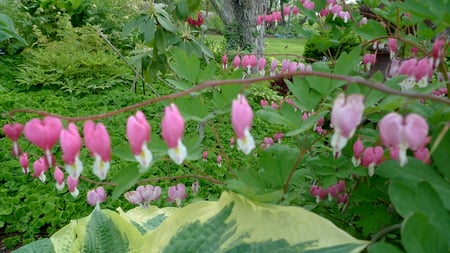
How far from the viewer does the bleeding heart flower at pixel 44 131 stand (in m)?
0.57

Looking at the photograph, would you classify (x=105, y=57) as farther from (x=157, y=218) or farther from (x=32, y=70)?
(x=157, y=218)

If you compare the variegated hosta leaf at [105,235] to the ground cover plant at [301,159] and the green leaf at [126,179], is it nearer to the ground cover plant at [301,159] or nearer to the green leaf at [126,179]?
the ground cover plant at [301,159]

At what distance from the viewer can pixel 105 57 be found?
476 cm

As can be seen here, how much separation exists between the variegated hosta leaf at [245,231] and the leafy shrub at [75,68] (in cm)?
364

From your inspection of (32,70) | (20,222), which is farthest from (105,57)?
(20,222)

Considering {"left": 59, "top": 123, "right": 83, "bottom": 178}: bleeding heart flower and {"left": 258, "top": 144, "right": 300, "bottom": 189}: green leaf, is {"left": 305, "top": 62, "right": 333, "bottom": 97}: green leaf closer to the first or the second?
{"left": 258, "top": 144, "right": 300, "bottom": 189}: green leaf

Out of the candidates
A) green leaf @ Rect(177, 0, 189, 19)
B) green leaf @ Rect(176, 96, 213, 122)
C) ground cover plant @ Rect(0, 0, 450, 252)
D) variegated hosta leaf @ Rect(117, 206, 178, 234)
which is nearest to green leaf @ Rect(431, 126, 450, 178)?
ground cover plant @ Rect(0, 0, 450, 252)

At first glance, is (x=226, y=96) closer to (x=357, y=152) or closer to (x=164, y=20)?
(x=357, y=152)

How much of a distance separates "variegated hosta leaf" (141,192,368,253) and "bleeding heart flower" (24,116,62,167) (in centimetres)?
28

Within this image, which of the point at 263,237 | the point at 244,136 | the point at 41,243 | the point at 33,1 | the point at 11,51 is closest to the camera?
the point at 244,136

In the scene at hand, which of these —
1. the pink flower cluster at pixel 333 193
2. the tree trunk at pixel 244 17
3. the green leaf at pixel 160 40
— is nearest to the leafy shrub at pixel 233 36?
the tree trunk at pixel 244 17

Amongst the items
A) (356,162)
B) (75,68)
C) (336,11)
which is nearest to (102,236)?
(356,162)

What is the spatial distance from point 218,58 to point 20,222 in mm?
3942

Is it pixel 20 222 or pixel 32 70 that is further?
pixel 32 70
